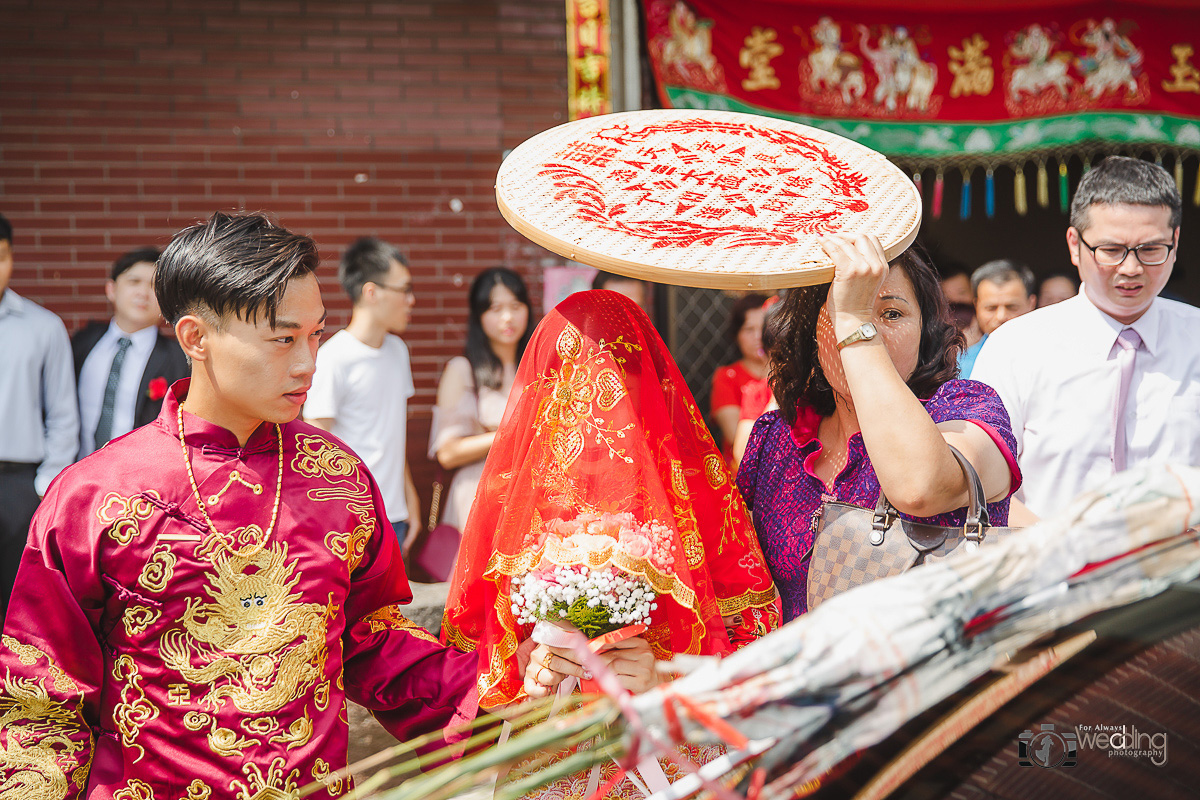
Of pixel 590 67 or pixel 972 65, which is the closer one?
pixel 590 67

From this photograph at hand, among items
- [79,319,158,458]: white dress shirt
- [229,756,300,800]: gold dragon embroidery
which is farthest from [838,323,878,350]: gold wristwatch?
[79,319,158,458]: white dress shirt

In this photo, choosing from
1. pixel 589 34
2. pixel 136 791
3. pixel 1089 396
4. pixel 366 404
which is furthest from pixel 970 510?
pixel 589 34

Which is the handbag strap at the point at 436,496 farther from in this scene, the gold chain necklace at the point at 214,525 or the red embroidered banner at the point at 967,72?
the gold chain necklace at the point at 214,525

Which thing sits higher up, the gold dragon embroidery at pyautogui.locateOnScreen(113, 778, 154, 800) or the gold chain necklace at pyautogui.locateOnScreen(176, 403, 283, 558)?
the gold chain necklace at pyautogui.locateOnScreen(176, 403, 283, 558)

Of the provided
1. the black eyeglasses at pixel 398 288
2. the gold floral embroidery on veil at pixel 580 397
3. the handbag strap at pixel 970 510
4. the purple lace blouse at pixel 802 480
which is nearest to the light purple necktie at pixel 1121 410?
the purple lace blouse at pixel 802 480

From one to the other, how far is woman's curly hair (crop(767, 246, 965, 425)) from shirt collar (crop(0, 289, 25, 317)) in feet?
11.5

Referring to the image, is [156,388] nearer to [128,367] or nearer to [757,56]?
[128,367]

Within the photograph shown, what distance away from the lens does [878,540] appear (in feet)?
5.47

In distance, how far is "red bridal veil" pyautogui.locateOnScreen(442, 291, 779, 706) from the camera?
65.7 inches

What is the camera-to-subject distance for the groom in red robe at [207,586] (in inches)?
62.3

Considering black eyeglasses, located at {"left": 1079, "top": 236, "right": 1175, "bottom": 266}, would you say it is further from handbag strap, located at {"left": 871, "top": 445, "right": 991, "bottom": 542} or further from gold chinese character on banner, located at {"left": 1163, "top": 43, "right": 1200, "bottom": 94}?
gold chinese character on banner, located at {"left": 1163, "top": 43, "right": 1200, "bottom": 94}

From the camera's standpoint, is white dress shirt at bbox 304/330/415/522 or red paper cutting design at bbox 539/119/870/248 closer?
red paper cutting design at bbox 539/119/870/248

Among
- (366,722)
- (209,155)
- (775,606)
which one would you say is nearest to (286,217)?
(209,155)

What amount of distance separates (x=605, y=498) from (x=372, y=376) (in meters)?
2.90
